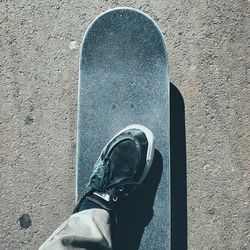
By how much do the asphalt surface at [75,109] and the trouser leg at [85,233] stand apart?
0.25 meters

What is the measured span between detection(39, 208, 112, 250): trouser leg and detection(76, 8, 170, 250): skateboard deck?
0.19 m

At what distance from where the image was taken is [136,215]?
2.22 m

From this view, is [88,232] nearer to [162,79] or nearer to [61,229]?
[61,229]

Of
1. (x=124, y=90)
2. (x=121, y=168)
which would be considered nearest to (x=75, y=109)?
(x=124, y=90)

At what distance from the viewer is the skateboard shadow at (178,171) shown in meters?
2.25

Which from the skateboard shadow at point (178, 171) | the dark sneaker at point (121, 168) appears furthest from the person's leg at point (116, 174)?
the skateboard shadow at point (178, 171)

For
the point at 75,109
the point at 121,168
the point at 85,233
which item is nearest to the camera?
the point at 85,233

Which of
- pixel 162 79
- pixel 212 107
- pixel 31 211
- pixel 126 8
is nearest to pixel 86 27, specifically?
pixel 126 8

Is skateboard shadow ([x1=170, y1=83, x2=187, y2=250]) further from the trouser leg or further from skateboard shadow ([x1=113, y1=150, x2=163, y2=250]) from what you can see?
the trouser leg

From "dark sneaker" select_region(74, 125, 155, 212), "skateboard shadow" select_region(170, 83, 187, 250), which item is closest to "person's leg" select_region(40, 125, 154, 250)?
"dark sneaker" select_region(74, 125, 155, 212)

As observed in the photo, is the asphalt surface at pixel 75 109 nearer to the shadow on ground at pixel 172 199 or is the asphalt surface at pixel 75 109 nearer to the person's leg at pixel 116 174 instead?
the shadow on ground at pixel 172 199

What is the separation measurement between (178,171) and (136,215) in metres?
0.24

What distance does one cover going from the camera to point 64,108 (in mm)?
2354

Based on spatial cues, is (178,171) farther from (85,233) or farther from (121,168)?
(85,233)
